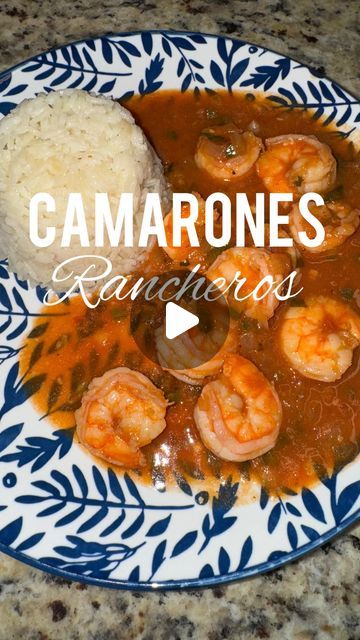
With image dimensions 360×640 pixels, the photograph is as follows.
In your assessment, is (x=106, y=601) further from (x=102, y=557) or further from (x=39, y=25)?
(x=39, y=25)

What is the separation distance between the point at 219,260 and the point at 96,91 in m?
1.15

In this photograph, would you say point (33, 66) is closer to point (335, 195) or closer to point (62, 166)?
point (62, 166)

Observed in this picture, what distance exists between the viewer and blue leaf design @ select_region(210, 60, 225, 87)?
3260 mm

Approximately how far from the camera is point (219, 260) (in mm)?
2789

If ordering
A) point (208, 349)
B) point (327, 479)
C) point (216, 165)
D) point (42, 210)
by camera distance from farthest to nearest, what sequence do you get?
1. point (216, 165)
2. point (42, 210)
3. point (208, 349)
4. point (327, 479)

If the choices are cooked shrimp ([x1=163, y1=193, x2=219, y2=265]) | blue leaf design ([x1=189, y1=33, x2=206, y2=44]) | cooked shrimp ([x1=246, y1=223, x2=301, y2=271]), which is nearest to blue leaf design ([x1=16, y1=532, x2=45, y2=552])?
cooked shrimp ([x1=163, y1=193, x2=219, y2=265])

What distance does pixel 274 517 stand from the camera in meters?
2.33

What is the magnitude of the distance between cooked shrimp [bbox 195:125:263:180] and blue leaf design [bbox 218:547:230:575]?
5.62 feet

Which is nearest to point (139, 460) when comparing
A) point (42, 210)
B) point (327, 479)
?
point (327, 479)

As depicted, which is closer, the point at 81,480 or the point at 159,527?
the point at 159,527

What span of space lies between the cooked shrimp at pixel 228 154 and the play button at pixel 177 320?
724mm

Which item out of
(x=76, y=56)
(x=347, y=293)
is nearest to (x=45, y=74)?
(x=76, y=56)

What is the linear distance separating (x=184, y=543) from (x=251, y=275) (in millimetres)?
1118

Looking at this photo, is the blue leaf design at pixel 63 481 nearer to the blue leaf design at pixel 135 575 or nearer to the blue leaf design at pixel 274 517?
the blue leaf design at pixel 135 575
